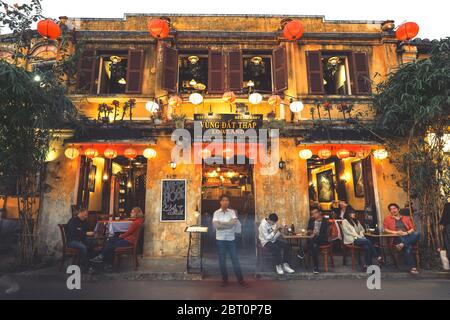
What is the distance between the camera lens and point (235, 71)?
10.6 metres

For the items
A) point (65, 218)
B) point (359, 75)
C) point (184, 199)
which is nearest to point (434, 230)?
point (359, 75)

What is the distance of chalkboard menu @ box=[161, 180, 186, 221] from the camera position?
9.32 m

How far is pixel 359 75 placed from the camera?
1051 centimetres

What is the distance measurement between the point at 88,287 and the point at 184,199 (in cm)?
386

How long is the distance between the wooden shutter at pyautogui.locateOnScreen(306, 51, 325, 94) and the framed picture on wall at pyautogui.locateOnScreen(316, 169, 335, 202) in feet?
12.0

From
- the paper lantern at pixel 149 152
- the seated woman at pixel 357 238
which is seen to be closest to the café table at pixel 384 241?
the seated woman at pixel 357 238

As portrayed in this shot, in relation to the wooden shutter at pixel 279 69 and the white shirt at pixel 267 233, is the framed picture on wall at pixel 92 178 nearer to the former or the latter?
the white shirt at pixel 267 233

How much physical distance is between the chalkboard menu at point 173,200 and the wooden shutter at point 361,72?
7.10 metres

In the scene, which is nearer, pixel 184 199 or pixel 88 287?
pixel 88 287

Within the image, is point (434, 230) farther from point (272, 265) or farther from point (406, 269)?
point (272, 265)

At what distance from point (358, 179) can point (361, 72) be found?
3.88m

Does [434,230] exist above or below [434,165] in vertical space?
below

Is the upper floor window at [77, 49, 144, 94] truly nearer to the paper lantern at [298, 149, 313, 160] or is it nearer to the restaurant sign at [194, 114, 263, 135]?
the restaurant sign at [194, 114, 263, 135]

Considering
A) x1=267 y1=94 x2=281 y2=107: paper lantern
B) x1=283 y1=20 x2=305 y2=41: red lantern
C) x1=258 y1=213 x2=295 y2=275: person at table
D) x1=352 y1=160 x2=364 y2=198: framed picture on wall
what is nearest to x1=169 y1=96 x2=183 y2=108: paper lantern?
x1=267 y1=94 x2=281 y2=107: paper lantern
